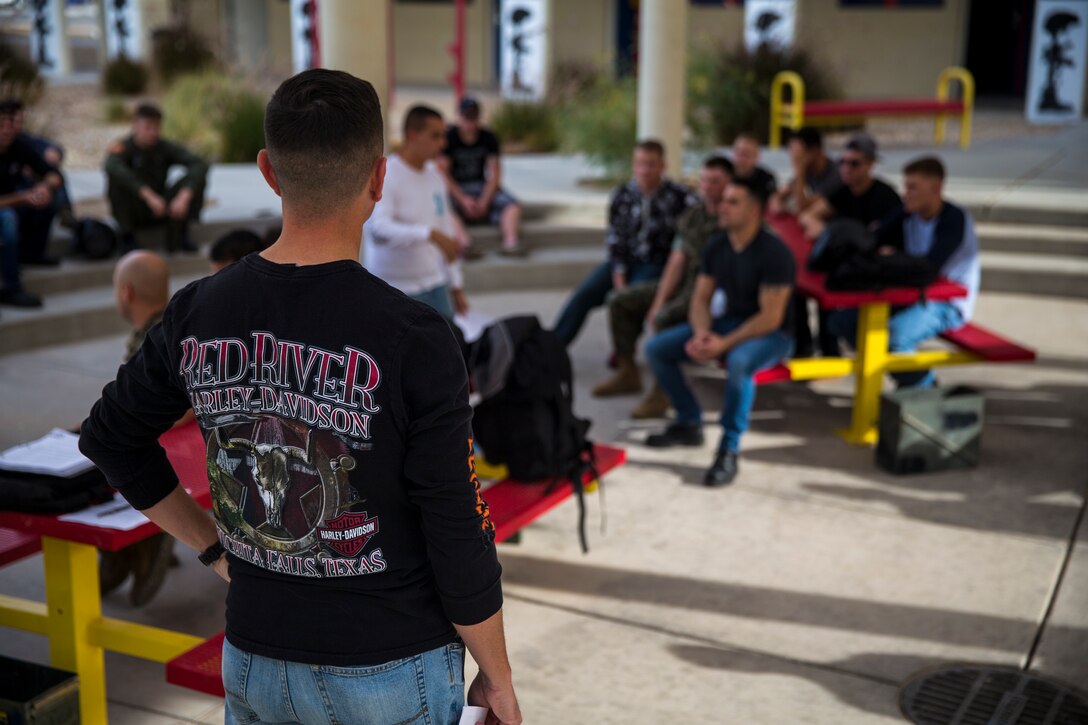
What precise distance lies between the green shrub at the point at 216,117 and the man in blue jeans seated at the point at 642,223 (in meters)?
6.67

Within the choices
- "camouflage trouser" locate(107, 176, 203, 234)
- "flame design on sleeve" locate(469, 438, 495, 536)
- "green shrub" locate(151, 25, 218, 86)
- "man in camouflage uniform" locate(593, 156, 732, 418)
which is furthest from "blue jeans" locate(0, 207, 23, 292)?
"green shrub" locate(151, 25, 218, 86)

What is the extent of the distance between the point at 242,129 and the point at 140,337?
966 cm

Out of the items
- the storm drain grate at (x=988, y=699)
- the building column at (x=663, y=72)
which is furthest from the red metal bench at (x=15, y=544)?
the building column at (x=663, y=72)

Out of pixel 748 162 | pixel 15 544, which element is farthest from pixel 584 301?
pixel 15 544

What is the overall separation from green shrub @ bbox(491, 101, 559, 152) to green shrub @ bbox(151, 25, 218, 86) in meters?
5.77

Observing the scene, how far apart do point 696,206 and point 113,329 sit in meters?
4.13

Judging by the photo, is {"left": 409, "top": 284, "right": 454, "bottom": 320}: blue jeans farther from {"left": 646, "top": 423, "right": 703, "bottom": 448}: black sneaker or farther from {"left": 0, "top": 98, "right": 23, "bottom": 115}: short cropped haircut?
{"left": 0, "top": 98, "right": 23, "bottom": 115}: short cropped haircut

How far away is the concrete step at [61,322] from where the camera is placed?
7.51 meters

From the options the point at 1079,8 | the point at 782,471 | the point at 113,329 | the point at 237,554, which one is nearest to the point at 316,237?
the point at 237,554

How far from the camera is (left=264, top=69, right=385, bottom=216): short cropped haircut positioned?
5.65ft

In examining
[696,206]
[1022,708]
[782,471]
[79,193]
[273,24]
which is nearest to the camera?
[1022,708]

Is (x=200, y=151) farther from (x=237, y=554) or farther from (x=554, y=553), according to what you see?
(x=237, y=554)

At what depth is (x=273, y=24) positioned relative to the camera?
1011 inches

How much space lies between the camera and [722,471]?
18.1ft
